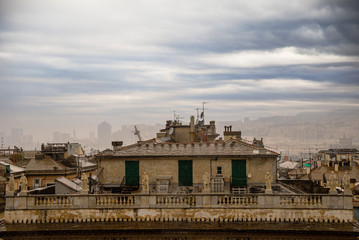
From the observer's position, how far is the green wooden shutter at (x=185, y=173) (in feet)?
97.3

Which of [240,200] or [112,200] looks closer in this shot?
[240,200]

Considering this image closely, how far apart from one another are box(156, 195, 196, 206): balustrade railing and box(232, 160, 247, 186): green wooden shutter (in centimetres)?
671

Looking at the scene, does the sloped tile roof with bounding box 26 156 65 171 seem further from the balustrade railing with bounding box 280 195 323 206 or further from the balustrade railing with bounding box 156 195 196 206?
the balustrade railing with bounding box 280 195 323 206

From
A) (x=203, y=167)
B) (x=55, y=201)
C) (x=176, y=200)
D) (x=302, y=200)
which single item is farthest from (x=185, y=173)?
(x=55, y=201)

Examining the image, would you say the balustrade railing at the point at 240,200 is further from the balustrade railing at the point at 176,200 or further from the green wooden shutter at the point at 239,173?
the green wooden shutter at the point at 239,173

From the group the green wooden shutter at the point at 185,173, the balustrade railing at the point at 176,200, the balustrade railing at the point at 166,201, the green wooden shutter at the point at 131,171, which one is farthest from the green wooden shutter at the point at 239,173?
the green wooden shutter at the point at 131,171

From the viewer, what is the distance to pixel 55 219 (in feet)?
77.4

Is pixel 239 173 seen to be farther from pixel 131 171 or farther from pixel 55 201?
pixel 55 201

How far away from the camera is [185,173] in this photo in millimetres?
29781

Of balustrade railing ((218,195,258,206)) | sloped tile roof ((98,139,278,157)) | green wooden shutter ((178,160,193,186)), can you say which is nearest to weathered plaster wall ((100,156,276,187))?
green wooden shutter ((178,160,193,186))

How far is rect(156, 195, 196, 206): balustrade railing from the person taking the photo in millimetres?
23703

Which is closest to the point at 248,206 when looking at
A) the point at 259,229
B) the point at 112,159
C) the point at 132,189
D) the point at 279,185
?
the point at 259,229

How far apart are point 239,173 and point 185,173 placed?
394cm

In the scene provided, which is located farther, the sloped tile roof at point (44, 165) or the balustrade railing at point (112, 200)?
the sloped tile roof at point (44, 165)
